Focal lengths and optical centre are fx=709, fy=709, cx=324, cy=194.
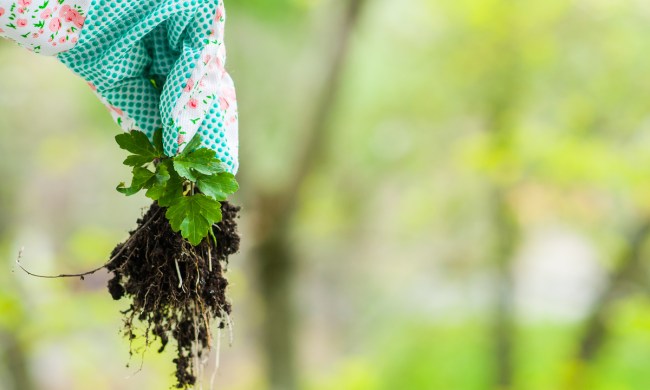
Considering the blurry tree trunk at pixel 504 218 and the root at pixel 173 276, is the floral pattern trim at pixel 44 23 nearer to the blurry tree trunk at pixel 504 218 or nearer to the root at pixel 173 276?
the root at pixel 173 276

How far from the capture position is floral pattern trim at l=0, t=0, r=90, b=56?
0.86 m

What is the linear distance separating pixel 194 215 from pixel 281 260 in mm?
2760

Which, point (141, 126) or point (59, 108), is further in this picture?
point (59, 108)

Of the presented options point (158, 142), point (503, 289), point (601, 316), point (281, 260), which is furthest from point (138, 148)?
point (503, 289)

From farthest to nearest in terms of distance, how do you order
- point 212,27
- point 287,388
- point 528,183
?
point 528,183, point 287,388, point 212,27

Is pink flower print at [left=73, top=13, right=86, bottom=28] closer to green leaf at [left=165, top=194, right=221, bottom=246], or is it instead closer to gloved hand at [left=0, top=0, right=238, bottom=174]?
gloved hand at [left=0, top=0, right=238, bottom=174]

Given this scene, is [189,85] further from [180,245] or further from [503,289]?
[503,289]

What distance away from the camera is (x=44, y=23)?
88 cm

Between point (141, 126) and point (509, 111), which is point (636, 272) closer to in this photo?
point (509, 111)

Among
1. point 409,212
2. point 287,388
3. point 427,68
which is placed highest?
point 427,68

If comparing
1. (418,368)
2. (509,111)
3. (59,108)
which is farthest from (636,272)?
(59,108)

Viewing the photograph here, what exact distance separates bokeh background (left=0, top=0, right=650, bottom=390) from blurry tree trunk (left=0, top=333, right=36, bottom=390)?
0.6 inches

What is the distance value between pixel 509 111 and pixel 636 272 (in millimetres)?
1186

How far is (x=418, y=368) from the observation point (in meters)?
6.34
